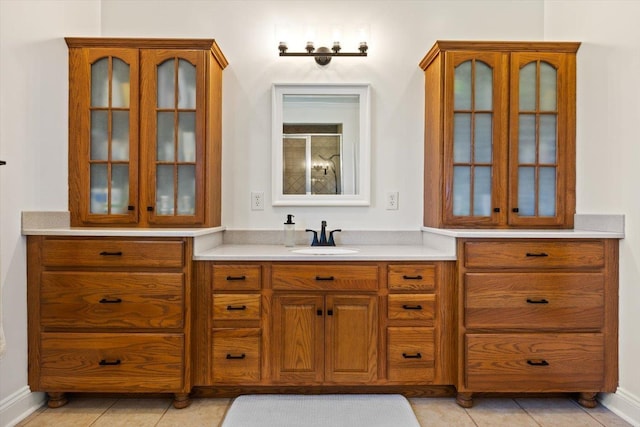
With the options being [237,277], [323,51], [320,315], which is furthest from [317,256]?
[323,51]

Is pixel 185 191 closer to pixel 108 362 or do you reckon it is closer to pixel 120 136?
pixel 120 136

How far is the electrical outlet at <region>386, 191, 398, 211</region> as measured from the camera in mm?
2811

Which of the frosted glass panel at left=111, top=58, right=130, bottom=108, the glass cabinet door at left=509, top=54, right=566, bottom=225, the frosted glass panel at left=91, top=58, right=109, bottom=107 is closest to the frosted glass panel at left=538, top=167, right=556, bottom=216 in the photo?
the glass cabinet door at left=509, top=54, right=566, bottom=225

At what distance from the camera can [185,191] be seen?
247 cm

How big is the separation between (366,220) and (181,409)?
5.04 ft

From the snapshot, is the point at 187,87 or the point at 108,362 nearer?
the point at 108,362

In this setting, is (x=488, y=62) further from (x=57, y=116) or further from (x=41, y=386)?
(x=41, y=386)

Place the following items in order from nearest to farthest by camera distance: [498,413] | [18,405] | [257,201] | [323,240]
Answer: [18,405], [498,413], [323,240], [257,201]

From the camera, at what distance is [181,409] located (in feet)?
7.20

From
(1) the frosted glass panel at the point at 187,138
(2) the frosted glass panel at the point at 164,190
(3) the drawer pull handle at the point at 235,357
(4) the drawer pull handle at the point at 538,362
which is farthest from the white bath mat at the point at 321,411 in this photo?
(1) the frosted glass panel at the point at 187,138

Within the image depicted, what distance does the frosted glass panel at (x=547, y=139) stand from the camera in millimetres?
2494

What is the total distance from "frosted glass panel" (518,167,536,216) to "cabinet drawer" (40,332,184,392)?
2062mm

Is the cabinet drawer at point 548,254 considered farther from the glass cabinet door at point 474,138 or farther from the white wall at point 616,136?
the glass cabinet door at point 474,138

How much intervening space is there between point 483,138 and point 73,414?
8.70 feet
